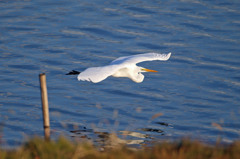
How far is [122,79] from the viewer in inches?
511

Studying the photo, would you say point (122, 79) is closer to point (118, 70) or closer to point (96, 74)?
point (118, 70)

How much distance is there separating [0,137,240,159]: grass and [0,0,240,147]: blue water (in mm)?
1261

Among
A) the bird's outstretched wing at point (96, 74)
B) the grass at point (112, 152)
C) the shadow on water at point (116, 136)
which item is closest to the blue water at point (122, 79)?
the shadow on water at point (116, 136)

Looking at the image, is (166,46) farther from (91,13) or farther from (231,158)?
(231,158)

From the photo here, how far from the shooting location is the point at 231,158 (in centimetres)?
519

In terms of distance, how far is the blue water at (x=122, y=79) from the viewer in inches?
383

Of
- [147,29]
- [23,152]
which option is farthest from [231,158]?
[147,29]

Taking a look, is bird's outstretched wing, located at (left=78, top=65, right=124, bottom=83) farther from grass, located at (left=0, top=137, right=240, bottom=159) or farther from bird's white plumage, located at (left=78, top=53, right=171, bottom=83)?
grass, located at (left=0, top=137, right=240, bottom=159)

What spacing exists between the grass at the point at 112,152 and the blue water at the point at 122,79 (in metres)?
1.26

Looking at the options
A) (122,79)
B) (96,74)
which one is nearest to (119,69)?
(96,74)

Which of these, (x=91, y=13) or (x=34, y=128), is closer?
(x=34, y=128)

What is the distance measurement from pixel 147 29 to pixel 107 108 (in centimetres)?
633

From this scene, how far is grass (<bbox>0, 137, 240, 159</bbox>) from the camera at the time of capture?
16.9 feet

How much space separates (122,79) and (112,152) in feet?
25.0
